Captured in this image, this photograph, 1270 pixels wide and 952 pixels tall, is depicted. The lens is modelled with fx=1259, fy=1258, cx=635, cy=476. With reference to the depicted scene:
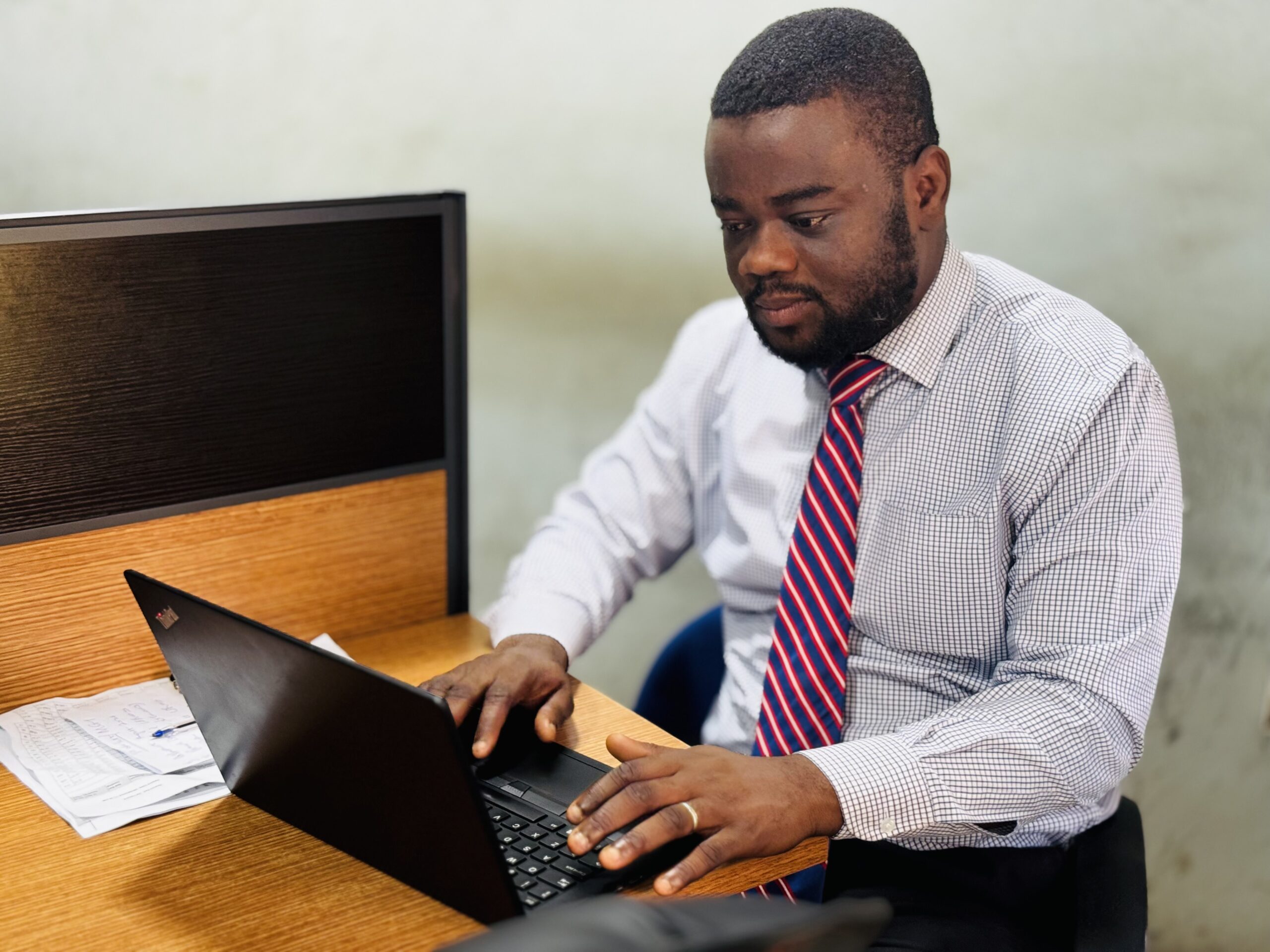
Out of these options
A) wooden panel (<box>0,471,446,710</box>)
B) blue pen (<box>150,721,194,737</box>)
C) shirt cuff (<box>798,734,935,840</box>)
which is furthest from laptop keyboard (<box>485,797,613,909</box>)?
wooden panel (<box>0,471,446,710</box>)

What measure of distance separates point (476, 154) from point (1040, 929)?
143 cm

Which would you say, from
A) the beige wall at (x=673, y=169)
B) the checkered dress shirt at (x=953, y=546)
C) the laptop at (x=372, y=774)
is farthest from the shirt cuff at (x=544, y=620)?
the beige wall at (x=673, y=169)

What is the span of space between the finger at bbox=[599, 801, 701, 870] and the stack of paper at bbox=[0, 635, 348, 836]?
0.38 metres

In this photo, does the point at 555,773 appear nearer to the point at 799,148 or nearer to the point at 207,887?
the point at 207,887

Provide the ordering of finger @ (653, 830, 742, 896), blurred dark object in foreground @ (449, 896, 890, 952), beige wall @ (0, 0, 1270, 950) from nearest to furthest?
blurred dark object in foreground @ (449, 896, 890, 952) → finger @ (653, 830, 742, 896) → beige wall @ (0, 0, 1270, 950)

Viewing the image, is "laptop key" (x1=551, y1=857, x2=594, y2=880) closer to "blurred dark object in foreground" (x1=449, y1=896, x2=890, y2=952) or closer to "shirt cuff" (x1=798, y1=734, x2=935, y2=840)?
"shirt cuff" (x1=798, y1=734, x2=935, y2=840)

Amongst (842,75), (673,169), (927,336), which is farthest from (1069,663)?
(673,169)

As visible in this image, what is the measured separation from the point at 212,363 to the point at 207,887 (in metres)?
0.55

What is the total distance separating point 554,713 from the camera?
1216mm

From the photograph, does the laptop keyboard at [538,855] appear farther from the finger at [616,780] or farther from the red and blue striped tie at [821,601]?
the red and blue striped tie at [821,601]

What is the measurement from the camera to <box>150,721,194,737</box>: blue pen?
120 cm

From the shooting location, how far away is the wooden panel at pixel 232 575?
124 centimetres

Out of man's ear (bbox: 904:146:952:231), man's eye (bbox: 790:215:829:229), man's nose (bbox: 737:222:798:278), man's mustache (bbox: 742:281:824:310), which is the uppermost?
man's ear (bbox: 904:146:952:231)

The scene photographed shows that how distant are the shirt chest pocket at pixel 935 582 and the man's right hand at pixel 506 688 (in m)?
0.34
